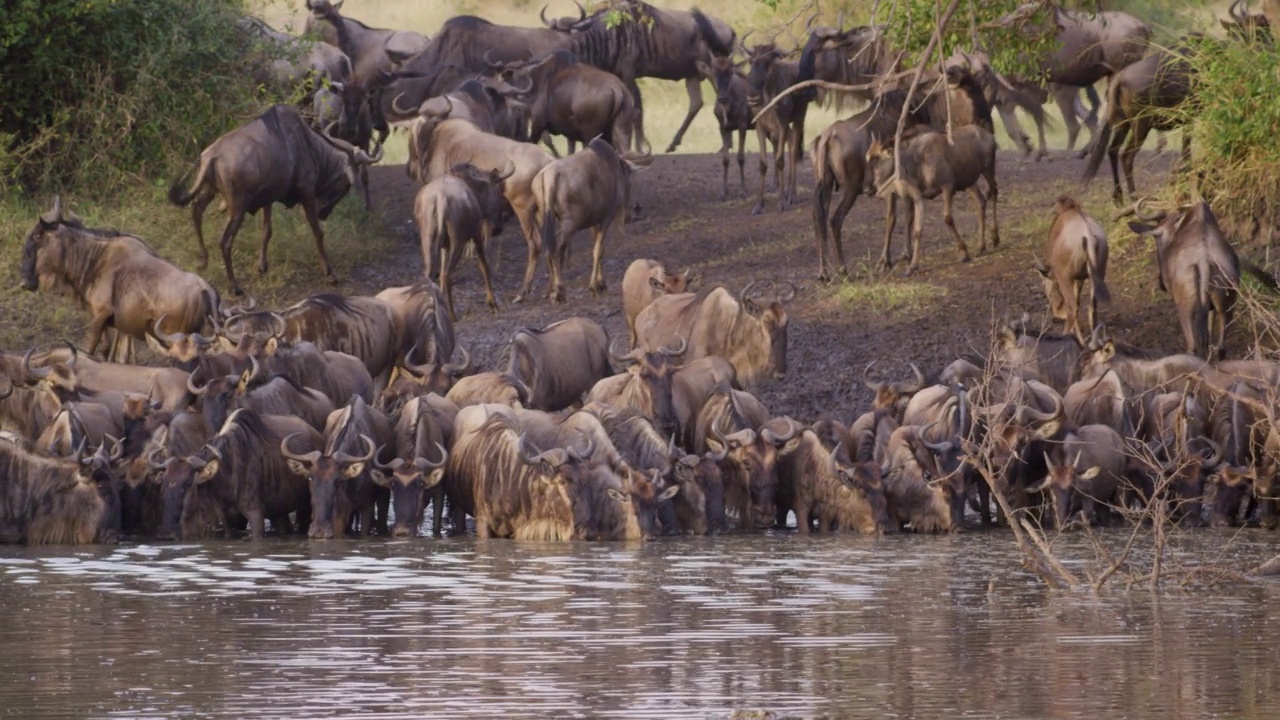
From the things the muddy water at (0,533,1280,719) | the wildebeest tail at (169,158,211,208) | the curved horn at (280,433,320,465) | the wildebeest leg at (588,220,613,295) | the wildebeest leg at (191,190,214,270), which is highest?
the wildebeest tail at (169,158,211,208)

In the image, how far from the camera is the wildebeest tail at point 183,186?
22.3 m

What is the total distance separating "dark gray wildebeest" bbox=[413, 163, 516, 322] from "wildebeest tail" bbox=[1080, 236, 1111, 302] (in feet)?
19.2

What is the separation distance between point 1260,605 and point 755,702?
12.3 ft

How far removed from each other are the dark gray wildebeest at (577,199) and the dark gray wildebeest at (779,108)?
11.2 ft

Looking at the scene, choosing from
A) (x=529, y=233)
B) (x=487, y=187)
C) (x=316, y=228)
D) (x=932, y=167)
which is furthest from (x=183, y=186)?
(x=932, y=167)

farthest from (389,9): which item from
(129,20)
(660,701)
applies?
(660,701)

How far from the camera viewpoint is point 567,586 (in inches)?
501

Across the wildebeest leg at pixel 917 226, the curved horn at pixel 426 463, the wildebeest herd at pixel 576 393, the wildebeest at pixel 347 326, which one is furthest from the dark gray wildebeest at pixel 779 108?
the curved horn at pixel 426 463

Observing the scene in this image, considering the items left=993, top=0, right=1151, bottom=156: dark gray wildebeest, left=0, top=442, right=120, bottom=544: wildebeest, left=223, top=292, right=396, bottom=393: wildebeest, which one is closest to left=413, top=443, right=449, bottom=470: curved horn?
left=0, top=442, right=120, bottom=544: wildebeest

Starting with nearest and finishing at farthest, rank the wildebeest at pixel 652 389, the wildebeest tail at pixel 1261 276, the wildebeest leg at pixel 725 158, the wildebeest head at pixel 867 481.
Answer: the wildebeest head at pixel 867 481, the wildebeest at pixel 652 389, the wildebeest tail at pixel 1261 276, the wildebeest leg at pixel 725 158

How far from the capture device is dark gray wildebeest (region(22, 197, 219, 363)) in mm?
19188

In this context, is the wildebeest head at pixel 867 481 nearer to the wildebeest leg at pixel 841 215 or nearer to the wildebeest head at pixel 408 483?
the wildebeest head at pixel 408 483

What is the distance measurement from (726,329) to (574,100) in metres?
7.28

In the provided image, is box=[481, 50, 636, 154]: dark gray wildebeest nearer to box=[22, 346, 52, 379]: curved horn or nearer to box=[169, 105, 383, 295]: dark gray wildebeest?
box=[169, 105, 383, 295]: dark gray wildebeest
